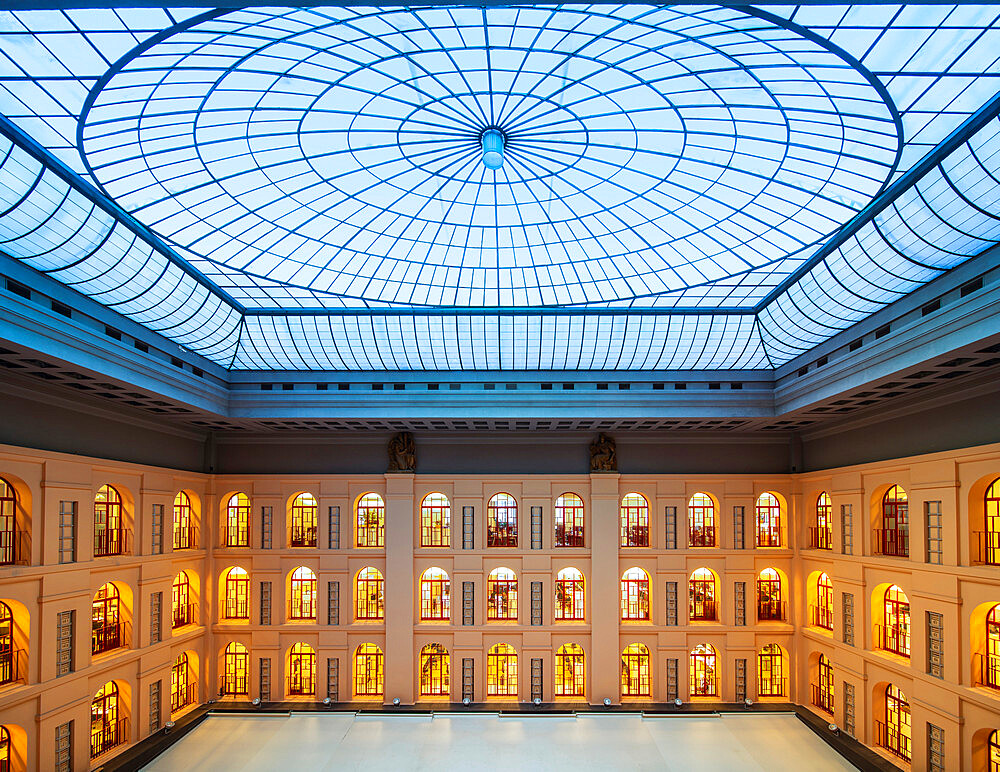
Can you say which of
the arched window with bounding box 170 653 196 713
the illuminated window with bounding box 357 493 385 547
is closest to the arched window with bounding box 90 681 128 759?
the arched window with bounding box 170 653 196 713

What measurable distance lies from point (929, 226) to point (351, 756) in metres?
30.3

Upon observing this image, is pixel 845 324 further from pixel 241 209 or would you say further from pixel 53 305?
pixel 53 305

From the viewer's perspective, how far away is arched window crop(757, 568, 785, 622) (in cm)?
4066

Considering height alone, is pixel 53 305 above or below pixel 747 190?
below

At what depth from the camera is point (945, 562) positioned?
26.8m

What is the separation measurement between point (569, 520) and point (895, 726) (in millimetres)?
17954

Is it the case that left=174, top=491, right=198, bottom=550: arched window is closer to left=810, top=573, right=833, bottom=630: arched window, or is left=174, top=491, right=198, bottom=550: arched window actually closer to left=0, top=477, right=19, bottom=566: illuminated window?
left=0, top=477, right=19, bottom=566: illuminated window

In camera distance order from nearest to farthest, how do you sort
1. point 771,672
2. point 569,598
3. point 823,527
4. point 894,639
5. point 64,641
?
1. point 64,641
2. point 894,639
3. point 823,527
4. point 771,672
5. point 569,598

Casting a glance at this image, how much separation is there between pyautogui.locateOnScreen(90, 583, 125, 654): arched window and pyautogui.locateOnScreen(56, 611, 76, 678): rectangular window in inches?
124

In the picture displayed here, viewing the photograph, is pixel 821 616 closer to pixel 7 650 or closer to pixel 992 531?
pixel 992 531

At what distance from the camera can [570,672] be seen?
40156 millimetres

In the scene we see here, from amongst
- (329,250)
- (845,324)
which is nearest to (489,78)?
(329,250)

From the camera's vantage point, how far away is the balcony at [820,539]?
37.3 m

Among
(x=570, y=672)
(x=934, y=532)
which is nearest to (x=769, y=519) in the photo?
(x=934, y=532)
